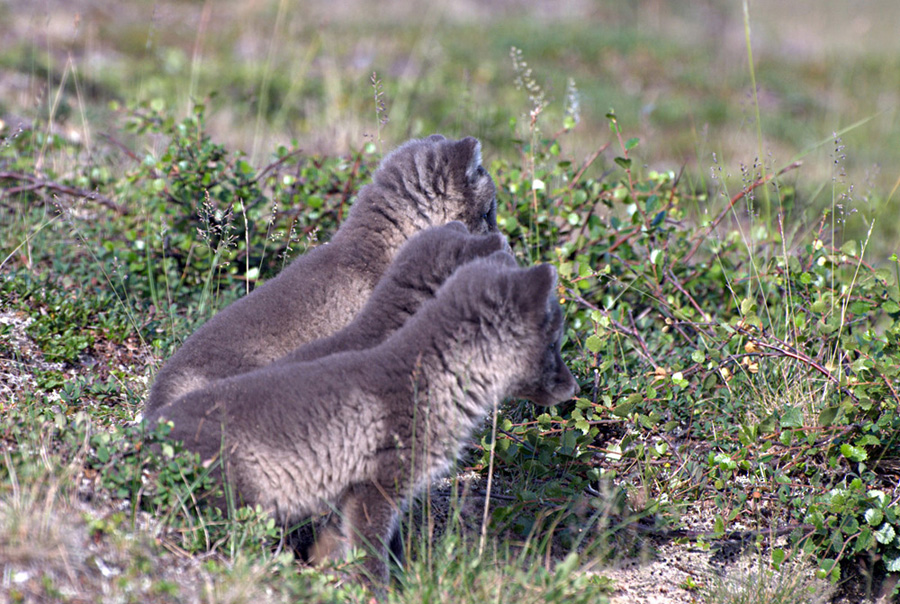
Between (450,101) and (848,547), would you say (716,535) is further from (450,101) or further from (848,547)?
(450,101)

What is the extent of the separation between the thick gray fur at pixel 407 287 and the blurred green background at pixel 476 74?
11.2 feet

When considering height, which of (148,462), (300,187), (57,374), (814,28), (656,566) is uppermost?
(814,28)

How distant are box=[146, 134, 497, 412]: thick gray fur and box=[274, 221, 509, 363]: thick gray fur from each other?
35 centimetres

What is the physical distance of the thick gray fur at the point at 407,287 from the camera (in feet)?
13.4

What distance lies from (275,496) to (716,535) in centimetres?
220

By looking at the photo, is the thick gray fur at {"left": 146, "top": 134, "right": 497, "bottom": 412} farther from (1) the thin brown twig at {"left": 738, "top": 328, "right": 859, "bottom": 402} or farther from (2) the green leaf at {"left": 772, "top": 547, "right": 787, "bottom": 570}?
(2) the green leaf at {"left": 772, "top": 547, "right": 787, "bottom": 570}

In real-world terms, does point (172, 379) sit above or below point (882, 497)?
above

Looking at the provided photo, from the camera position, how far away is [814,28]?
23844mm

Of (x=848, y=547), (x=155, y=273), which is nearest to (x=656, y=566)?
(x=848, y=547)

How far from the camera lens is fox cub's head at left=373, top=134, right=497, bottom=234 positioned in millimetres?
5059

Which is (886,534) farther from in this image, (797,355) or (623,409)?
(623,409)

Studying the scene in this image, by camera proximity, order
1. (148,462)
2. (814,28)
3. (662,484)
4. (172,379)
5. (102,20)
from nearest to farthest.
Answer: (148,462) < (172,379) < (662,484) < (102,20) < (814,28)

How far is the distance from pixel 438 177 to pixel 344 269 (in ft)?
2.70

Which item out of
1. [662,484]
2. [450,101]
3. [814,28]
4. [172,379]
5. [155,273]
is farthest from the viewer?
[814,28]
